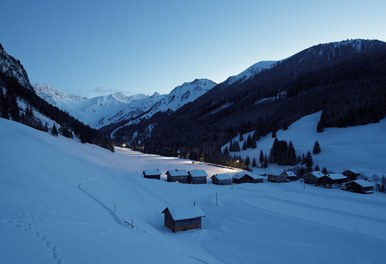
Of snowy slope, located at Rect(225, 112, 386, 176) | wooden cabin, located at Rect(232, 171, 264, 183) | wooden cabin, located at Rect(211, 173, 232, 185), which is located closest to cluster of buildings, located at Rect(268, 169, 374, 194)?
wooden cabin, located at Rect(232, 171, 264, 183)

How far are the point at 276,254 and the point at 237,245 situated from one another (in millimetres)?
4109

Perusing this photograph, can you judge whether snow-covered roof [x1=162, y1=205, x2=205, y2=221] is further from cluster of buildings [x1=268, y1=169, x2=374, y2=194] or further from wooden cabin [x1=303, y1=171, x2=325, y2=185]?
wooden cabin [x1=303, y1=171, x2=325, y2=185]

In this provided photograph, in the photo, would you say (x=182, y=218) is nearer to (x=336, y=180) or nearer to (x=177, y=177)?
(x=177, y=177)

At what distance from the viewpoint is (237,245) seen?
91.8 ft

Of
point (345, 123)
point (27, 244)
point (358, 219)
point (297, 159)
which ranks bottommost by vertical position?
point (358, 219)

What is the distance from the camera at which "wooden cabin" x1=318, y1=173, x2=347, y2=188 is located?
6694 centimetres

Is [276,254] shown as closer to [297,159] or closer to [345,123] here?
[297,159]

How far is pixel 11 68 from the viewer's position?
479 ft

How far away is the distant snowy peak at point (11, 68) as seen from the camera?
138875mm

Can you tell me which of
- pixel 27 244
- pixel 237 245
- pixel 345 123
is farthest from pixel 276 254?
pixel 345 123

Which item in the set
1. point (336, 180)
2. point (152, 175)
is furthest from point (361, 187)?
point (152, 175)

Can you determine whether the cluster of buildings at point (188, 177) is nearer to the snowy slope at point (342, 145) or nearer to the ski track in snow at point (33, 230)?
the snowy slope at point (342, 145)

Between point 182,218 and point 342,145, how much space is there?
8867 centimetres

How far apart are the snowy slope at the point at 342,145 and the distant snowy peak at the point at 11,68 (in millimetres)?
128160
